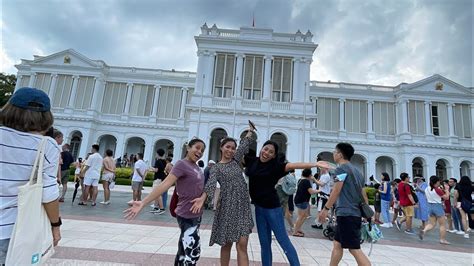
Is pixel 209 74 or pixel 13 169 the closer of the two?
pixel 13 169

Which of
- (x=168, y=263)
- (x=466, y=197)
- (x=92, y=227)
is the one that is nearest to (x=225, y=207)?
(x=168, y=263)

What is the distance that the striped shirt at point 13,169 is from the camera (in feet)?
5.14

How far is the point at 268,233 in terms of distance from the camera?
10.0ft

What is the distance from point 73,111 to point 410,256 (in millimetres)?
30880

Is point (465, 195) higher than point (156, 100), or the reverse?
point (156, 100)

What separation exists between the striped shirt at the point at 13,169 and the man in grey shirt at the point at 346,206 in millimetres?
2827

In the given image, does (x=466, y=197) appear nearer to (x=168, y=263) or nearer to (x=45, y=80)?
(x=168, y=263)

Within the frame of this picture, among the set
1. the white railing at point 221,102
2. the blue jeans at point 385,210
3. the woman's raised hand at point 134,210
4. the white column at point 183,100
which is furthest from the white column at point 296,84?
the woman's raised hand at point 134,210

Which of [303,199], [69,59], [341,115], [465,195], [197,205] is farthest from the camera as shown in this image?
[341,115]

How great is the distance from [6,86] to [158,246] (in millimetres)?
41512

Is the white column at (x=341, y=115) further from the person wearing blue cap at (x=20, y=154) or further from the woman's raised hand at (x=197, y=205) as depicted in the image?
the person wearing blue cap at (x=20, y=154)

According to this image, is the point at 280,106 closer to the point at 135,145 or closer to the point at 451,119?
the point at 135,145

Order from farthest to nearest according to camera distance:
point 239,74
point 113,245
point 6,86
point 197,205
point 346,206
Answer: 1. point 6,86
2. point 239,74
3. point 113,245
4. point 346,206
5. point 197,205

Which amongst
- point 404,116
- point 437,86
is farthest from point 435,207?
point 437,86
